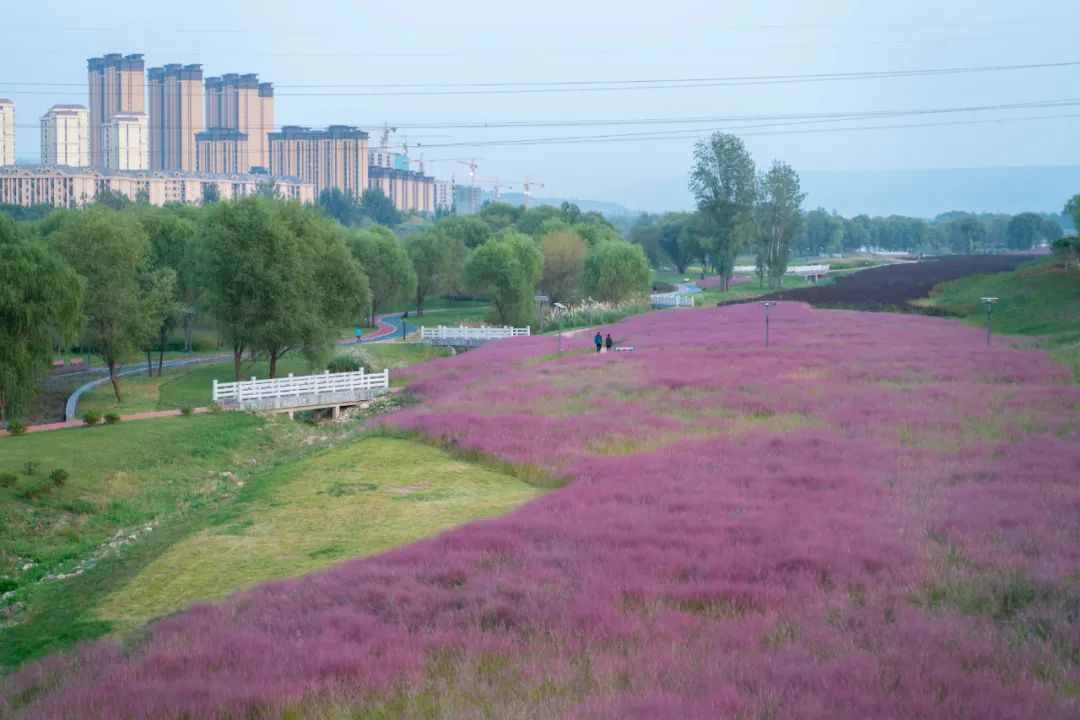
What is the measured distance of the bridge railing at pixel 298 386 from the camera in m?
43.4

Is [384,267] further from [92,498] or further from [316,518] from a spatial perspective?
[316,518]

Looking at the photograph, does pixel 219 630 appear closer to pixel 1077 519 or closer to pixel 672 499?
pixel 672 499

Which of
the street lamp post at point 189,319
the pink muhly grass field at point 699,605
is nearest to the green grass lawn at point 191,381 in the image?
the street lamp post at point 189,319

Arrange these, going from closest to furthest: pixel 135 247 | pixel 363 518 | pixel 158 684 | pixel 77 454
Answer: pixel 158 684
pixel 363 518
pixel 77 454
pixel 135 247

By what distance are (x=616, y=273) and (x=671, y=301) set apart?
20.9ft

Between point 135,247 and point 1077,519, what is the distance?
4766 centimetres

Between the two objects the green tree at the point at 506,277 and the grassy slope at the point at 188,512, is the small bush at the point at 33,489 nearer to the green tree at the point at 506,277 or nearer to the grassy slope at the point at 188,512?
the grassy slope at the point at 188,512

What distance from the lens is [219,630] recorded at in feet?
43.3

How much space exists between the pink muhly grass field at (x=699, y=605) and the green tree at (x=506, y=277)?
6245 cm

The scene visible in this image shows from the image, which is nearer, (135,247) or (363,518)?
(363,518)

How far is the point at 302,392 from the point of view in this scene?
149 ft

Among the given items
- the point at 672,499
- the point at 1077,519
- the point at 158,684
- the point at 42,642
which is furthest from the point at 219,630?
the point at 1077,519

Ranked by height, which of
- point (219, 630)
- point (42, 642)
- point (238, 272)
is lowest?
point (42, 642)

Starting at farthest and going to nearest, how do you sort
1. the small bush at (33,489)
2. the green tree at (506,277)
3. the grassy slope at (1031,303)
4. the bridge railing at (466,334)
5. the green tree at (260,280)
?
the green tree at (506,277) < the bridge railing at (466,334) < the grassy slope at (1031,303) < the green tree at (260,280) < the small bush at (33,489)
